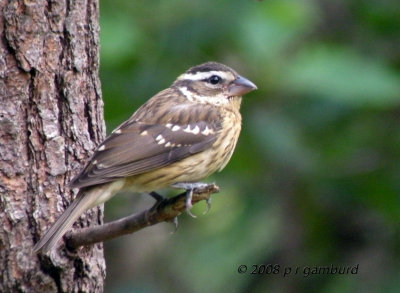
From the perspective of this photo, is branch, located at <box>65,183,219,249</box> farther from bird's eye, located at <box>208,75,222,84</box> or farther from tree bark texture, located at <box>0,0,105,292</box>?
bird's eye, located at <box>208,75,222,84</box>

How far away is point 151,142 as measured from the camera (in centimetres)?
584

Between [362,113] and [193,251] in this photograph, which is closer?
[362,113]

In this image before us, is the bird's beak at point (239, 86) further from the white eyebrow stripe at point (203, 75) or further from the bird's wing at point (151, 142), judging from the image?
the bird's wing at point (151, 142)

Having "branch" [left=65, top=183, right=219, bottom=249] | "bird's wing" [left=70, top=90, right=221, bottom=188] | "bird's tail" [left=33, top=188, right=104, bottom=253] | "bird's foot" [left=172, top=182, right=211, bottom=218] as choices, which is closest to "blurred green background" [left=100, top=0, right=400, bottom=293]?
"bird's wing" [left=70, top=90, right=221, bottom=188]

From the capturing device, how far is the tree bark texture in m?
5.16

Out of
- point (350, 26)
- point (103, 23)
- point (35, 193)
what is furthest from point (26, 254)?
point (350, 26)

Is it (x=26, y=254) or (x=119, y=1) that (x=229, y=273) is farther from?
(x=26, y=254)

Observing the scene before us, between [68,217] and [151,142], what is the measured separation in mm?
983

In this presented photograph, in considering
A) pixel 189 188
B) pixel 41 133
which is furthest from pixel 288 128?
pixel 41 133

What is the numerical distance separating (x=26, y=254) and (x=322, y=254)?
11.0 ft

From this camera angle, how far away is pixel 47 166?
5.25m

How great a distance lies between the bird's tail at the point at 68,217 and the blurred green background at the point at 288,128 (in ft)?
6.03

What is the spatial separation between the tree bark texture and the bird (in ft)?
0.58

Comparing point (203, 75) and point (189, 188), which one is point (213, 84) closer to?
point (203, 75)
